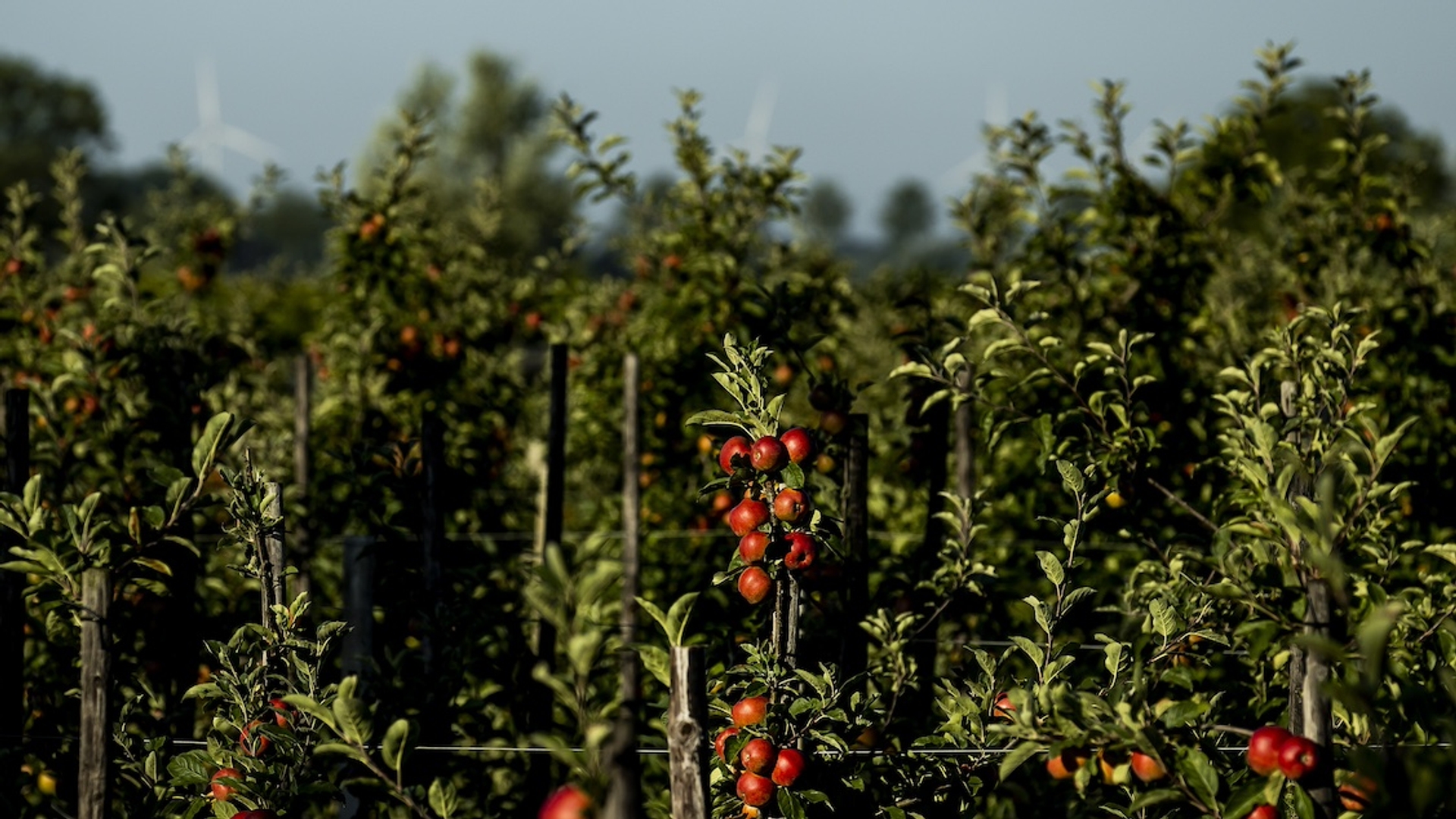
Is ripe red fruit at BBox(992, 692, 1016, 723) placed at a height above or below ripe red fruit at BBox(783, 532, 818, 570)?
below

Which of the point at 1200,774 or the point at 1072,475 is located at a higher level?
the point at 1072,475

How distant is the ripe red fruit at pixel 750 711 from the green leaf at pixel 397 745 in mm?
634

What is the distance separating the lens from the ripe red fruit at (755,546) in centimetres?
254

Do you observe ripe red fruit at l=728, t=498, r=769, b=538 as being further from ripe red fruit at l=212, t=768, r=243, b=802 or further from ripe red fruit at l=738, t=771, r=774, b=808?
ripe red fruit at l=212, t=768, r=243, b=802

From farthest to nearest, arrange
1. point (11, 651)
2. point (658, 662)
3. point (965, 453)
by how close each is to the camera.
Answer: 1. point (965, 453)
2. point (11, 651)
3. point (658, 662)

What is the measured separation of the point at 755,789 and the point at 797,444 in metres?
0.68

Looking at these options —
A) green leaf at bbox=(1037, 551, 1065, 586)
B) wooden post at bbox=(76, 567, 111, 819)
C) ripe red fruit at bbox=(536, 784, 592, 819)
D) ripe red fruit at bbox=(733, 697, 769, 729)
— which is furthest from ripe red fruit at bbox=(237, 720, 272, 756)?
green leaf at bbox=(1037, 551, 1065, 586)

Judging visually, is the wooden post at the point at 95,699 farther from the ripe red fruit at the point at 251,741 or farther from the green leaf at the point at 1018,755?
the green leaf at the point at 1018,755

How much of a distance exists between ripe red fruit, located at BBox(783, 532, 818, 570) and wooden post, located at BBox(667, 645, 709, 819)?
0.57m

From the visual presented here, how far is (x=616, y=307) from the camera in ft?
22.5

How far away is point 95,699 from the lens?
7.59ft

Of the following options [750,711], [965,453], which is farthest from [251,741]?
[965,453]

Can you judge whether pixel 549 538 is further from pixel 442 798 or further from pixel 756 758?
pixel 442 798

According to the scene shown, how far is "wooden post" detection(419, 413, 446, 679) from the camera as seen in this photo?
341cm
